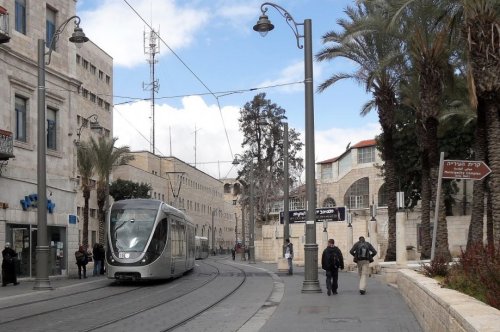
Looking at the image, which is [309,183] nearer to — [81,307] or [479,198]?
[81,307]

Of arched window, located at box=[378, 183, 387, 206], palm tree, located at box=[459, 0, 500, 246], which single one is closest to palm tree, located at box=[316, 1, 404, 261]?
palm tree, located at box=[459, 0, 500, 246]

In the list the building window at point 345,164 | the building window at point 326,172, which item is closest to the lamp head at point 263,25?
the building window at point 345,164

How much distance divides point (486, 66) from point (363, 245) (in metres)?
6.29

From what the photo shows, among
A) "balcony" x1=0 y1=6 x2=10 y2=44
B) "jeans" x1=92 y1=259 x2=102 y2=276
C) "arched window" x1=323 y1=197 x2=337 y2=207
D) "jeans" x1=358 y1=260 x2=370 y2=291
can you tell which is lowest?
"jeans" x1=92 y1=259 x2=102 y2=276

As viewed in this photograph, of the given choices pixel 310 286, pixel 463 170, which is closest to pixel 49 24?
pixel 310 286

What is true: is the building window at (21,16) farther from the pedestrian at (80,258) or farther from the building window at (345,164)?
the building window at (345,164)

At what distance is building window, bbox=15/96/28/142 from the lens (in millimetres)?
28234

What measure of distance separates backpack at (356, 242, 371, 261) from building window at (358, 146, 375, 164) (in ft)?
177

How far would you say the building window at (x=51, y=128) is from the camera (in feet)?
102

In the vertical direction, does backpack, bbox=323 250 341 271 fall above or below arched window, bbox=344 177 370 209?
below

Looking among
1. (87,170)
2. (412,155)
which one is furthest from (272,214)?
(87,170)

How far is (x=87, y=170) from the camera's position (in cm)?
4069

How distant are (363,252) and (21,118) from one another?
57.8ft

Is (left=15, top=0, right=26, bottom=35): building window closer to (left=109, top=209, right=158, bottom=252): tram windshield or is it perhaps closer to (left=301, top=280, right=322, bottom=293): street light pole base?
(left=109, top=209, right=158, bottom=252): tram windshield
